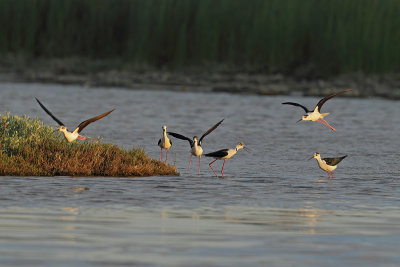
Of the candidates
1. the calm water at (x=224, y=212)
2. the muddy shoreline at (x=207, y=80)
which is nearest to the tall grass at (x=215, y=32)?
the muddy shoreline at (x=207, y=80)

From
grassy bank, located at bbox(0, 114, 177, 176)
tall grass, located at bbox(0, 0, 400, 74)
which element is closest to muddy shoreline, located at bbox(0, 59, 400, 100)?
tall grass, located at bbox(0, 0, 400, 74)

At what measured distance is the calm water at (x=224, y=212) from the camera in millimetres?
12367

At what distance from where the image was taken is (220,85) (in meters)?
63.4

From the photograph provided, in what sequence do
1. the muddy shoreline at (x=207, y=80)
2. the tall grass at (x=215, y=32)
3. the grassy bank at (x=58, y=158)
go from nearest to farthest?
the grassy bank at (x=58, y=158) < the muddy shoreline at (x=207, y=80) < the tall grass at (x=215, y=32)

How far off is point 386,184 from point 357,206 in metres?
4.04

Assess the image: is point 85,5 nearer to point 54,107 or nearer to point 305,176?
point 54,107

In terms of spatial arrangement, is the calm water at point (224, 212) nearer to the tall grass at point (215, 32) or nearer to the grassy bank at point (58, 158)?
the grassy bank at point (58, 158)

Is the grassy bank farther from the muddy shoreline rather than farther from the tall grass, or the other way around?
the tall grass

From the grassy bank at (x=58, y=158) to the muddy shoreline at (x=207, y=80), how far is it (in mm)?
36158

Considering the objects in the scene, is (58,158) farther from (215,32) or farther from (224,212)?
(215,32)

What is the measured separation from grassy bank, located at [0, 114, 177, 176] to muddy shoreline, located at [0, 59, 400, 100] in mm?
36158

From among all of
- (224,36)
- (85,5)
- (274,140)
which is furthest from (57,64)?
(274,140)

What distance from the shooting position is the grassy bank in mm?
20641

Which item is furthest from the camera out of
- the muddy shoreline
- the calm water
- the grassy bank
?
the muddy shoreline
